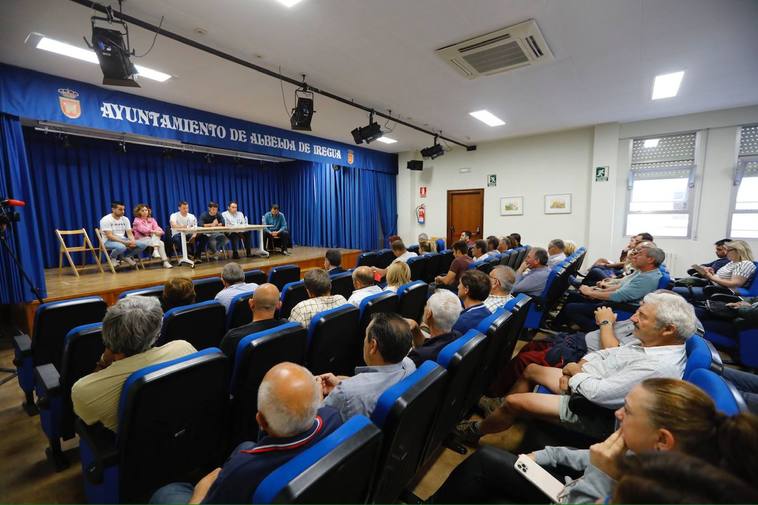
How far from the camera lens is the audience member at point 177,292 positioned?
238 cm

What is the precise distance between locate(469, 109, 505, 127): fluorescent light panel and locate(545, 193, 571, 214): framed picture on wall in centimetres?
232

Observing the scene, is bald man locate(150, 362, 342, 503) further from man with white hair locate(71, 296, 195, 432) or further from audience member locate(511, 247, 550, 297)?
audience member locate(511, 247, 550, 297)

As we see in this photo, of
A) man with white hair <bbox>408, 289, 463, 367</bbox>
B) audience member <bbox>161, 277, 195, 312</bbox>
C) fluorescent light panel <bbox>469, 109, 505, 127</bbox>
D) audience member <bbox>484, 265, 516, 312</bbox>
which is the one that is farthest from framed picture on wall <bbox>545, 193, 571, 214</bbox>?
audience member <bbox>161, 277, 195, 312</bbox>

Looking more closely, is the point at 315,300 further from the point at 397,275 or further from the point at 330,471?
the point at 330,471

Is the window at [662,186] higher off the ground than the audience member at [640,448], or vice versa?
the window at [662,186]

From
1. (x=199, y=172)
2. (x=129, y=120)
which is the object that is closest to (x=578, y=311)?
(x=129, y=120)

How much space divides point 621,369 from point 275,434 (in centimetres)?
167

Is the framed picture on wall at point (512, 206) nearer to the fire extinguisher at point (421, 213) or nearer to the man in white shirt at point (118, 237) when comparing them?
the fire extinguisher at point (421, 213)

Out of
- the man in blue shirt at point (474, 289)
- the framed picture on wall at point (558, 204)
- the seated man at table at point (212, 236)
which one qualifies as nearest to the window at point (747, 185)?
the framed picture on wall at point (558, 204)

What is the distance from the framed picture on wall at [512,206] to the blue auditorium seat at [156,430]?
26.7ft

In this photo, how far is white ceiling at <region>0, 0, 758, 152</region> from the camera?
2.84 m

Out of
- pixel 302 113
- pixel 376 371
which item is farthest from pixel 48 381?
pixel 302 113

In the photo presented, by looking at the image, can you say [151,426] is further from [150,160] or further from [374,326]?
[150,160]

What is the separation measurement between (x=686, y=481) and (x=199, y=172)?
1018 centimetres
